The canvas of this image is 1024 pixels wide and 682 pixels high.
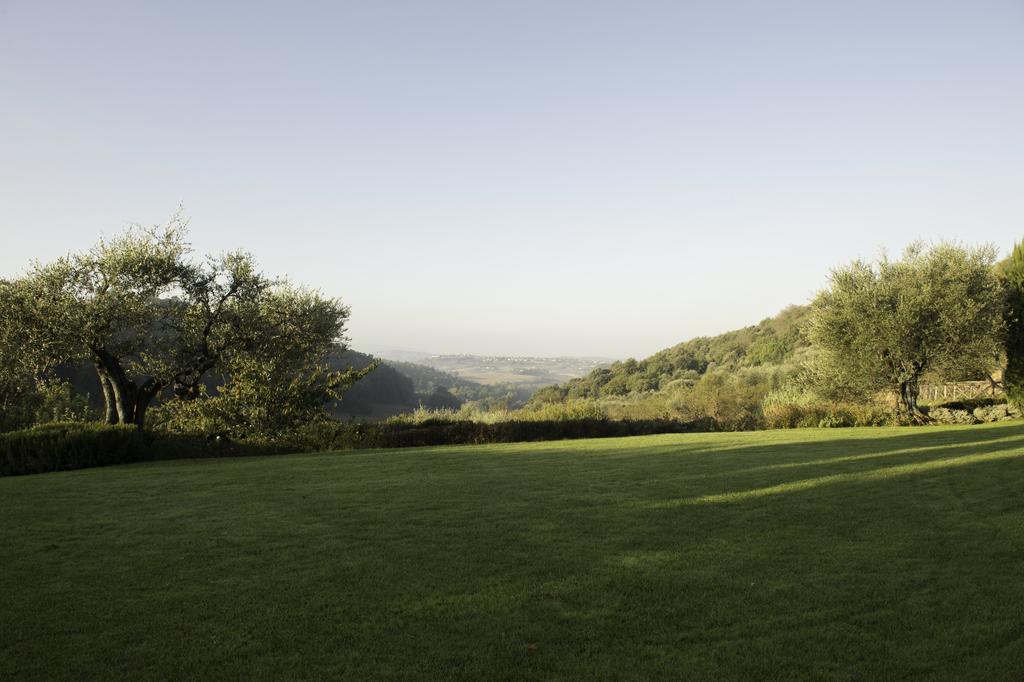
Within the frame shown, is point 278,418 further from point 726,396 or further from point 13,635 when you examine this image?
point 726,396

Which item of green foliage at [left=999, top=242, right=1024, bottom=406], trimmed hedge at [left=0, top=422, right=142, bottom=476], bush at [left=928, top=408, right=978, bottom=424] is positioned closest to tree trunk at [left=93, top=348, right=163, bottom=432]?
trimmed hedge at [left=0, top=422, right=142, bottom=476]

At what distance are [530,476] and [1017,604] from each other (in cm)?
703

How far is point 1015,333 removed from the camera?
20.9 m

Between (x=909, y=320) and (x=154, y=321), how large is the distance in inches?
924

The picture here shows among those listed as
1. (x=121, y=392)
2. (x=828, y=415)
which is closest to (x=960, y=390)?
(x=828, y=415)

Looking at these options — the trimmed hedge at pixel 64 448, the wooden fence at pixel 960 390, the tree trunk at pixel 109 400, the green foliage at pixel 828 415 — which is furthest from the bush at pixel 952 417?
the tree trunk at pixel 109 400

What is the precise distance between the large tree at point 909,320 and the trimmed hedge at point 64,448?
21759 millimetres

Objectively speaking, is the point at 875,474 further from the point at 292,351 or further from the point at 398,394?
the point at 398,394

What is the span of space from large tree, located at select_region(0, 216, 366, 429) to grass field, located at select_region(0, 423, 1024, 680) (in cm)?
833

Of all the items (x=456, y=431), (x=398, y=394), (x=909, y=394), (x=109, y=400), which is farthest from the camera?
(x=398, y=394)

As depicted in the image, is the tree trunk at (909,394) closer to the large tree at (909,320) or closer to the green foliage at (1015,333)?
the large tree at (909,320)

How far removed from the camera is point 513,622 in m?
4.51

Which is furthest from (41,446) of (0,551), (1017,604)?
(1017,604)

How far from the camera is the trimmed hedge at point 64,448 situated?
13.4 meters
